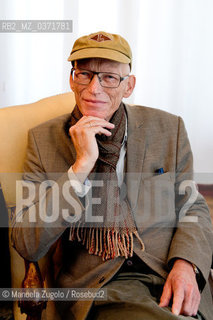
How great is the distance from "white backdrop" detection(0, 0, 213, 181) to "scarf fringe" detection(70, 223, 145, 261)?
1.07 meters

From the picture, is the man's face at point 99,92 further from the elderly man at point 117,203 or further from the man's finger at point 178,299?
the man's finger at point 178,299

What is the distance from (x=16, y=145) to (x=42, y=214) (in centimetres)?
34

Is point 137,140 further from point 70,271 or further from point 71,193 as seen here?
point 70,271

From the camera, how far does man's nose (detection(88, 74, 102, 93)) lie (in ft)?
3.92

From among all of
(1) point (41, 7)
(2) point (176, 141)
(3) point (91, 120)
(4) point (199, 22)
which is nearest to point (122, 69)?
(3) point (91, 120)

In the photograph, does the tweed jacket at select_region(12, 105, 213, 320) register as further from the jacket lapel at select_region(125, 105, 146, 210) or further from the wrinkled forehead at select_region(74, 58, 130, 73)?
the wrinkled forehead at select_region(74, 58, 130, 73)

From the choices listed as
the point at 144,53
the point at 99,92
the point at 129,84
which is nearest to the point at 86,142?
the point at 99,92

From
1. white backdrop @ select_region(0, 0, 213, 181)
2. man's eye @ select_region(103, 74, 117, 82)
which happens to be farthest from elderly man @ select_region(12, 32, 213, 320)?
white backdrop @ select_region(0, 0, 213, 181)

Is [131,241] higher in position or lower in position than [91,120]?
lower

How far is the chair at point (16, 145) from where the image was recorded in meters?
1.35

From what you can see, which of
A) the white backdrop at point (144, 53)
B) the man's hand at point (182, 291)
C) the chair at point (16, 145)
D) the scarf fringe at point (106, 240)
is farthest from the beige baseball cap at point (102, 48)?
the white backdrop at point (144, 53)

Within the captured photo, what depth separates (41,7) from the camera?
2070 millimetres

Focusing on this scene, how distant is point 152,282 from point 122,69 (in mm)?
663

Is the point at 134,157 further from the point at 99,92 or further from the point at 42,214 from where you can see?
the point at 42,214
